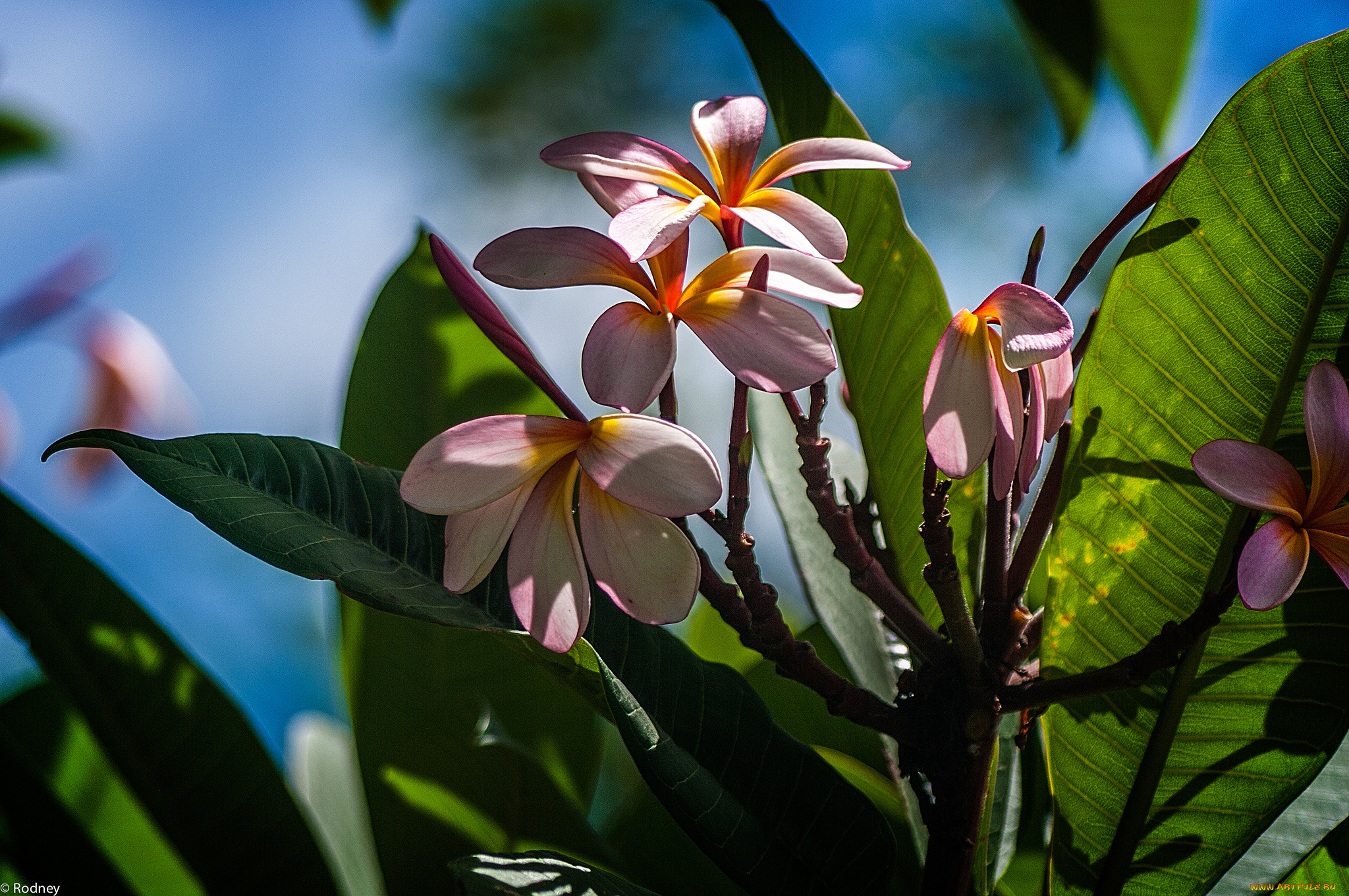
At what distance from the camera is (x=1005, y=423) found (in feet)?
0.92

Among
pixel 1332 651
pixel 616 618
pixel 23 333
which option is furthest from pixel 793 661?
pixel 23 333

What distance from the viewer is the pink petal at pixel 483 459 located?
0.27 meters

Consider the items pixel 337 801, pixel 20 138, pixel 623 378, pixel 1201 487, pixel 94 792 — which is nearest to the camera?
pixel 623 378

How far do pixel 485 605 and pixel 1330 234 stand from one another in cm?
36

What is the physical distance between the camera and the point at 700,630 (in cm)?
72

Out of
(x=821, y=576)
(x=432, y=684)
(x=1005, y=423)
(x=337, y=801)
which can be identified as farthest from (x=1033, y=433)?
(x=337, y=801)

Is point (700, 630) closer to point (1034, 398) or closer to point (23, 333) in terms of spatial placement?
point (1034, 398)

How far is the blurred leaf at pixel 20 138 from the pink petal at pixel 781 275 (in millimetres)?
915

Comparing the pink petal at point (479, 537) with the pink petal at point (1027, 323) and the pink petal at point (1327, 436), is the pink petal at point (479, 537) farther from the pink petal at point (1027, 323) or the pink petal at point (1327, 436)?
the pink petal at point (1327, 436)

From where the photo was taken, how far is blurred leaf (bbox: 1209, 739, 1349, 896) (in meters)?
0.42

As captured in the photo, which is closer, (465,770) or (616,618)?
(616,618)

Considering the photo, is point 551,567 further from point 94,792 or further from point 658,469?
point 94,792

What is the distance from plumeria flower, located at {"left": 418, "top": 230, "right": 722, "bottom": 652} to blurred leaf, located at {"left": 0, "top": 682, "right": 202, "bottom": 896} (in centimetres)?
34

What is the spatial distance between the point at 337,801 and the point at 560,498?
0.55 meters
